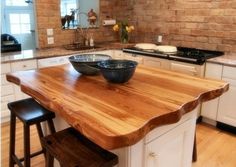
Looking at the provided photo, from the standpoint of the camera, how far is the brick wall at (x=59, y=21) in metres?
3.69

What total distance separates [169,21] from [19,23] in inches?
126

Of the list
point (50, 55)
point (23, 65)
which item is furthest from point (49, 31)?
point (23, 65)

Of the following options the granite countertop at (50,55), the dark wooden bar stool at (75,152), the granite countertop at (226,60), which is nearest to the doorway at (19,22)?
the granite countertop at (50,55)

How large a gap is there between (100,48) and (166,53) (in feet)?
3.73

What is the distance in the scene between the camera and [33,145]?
2650 millimetres

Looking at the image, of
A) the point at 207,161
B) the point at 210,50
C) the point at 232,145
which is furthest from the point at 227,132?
the point at 210,50

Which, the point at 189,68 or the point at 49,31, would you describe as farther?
the point at 49,31

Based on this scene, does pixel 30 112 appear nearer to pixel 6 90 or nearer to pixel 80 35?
pixel 6 90

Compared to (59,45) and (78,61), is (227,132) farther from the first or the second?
(59,45)

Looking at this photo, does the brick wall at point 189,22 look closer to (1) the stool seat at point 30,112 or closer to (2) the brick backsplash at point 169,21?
(2) the brick backsplash at point 169,21

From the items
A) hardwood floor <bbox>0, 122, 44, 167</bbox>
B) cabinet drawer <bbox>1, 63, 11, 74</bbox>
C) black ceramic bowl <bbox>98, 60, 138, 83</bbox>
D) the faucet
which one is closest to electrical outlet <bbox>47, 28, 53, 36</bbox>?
the faucet

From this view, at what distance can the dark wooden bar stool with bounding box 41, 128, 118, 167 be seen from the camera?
1.25 m

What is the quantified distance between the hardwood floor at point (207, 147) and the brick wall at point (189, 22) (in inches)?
48.1

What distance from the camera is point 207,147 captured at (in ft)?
8.59
